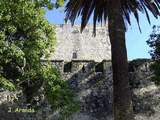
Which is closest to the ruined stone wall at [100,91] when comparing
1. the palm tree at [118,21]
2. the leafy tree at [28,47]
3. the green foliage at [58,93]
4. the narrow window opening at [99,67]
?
the narrow window opening at [99,67]

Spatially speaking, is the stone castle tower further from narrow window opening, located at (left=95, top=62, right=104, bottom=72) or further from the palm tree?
the palm tree

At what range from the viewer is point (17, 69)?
15055 millimetres

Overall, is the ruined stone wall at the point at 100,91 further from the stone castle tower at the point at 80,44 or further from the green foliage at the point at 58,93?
the stone castle tower at the point at 80,44

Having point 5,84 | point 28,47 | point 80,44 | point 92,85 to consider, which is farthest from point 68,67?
point 80,44

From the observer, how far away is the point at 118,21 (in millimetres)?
13250

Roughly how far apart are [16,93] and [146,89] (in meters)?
4.81

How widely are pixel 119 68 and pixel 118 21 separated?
1447mm

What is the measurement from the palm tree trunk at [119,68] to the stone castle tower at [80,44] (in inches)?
914

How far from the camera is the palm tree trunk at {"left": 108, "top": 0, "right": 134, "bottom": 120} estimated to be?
12.1 metres

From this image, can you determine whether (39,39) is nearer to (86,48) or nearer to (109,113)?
(109,113)

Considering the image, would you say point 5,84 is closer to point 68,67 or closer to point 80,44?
point 68,67

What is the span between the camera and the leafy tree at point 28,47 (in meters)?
13.9

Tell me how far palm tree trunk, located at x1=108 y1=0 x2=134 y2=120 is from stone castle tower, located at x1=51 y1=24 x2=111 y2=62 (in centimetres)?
2321

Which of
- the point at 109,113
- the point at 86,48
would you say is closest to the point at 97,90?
the point at 109,113
